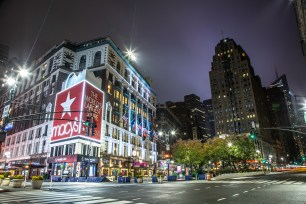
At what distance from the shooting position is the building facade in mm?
51812

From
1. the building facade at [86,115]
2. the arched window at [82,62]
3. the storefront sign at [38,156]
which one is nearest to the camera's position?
the building facade at [86,115]

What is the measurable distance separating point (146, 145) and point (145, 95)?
20.2 meters

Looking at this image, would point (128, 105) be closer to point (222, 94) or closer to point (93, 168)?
point (93, 168)

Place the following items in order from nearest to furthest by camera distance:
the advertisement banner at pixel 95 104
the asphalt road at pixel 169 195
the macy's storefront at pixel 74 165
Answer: the asphalt road at pixel 169 195 → the macy's storefront at pixel 74 165 → the advertisement banner at pixel 95 104

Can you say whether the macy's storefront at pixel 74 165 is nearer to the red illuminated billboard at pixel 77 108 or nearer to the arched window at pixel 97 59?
the red illuminated billboard at pixel 77 108

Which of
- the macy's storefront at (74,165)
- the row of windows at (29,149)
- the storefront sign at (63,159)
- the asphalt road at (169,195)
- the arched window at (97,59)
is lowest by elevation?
the asphalt road at (169,195)

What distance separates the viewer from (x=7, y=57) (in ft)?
559

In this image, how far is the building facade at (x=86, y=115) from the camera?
51812mm

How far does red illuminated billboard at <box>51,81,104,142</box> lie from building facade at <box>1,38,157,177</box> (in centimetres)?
25

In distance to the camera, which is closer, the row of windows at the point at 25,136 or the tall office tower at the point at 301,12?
the tall office tower at the point at 301,12

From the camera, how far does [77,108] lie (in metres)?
51.0

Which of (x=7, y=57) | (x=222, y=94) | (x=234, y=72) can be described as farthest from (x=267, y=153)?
(x=7, y=57)

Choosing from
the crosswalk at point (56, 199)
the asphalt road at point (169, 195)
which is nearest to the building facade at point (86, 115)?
the asphalt road at point (169, 195)

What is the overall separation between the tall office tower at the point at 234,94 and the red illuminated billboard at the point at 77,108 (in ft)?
329
